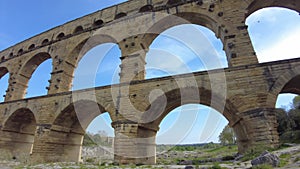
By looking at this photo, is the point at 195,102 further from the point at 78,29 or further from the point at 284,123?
the point at 78,29

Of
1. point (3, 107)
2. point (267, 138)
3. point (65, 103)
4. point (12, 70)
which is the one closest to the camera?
Answer: point (267, 138)

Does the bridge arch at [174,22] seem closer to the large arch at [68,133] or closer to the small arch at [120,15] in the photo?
the small arch at [120,15]

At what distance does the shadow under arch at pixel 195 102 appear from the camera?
334 inches

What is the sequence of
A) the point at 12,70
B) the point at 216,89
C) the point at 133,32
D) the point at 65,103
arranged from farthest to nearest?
the point at 12,70 < the point at 133,32 < the point at 65,103 < the point at 216,89

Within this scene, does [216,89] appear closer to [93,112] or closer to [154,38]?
[154,38]

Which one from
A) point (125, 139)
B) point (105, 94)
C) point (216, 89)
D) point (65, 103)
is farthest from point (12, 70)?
point (216, 89)

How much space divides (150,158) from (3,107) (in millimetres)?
11054

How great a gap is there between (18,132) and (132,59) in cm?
1022

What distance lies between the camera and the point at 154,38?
12.8m

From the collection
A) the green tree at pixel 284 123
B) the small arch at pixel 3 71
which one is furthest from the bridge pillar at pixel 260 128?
the small arch at pixel 3 71

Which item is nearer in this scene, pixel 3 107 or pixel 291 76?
pixel 291 76

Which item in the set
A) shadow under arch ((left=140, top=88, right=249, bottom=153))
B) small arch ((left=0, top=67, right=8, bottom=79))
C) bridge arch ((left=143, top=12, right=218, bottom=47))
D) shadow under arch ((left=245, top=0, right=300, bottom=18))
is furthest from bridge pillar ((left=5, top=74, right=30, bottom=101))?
shadow under arch ((left=245, top=0, right=300, bottom=18))

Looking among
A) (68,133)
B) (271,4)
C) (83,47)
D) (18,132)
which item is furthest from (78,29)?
(271,4)

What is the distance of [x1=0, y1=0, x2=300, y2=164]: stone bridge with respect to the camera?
8047 millimetres
